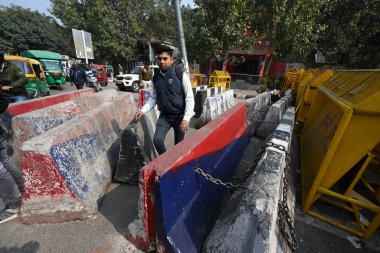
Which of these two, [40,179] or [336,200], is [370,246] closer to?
[336,200]

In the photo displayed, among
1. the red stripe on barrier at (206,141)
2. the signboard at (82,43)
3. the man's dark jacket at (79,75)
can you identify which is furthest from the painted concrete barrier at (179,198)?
the man's dark jacket at (79,75)

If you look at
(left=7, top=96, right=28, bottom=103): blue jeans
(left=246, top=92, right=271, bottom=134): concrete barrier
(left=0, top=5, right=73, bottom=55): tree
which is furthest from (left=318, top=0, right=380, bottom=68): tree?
(left=0, top=5, right=73, bottom=55): tree

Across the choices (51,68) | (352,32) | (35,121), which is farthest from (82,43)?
(352,32)

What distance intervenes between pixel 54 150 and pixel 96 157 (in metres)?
0.71

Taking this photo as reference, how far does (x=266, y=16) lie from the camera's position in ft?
44.8

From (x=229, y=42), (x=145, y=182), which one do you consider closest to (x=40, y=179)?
(x=145, y=182)

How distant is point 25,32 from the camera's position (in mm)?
34344

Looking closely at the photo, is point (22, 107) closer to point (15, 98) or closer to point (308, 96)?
point (15, 98)

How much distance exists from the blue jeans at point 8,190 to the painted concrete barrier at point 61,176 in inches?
10.0

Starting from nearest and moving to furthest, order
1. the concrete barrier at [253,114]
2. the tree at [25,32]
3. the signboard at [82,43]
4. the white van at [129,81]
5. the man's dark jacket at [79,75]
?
1. the concrete barrier at [253,114]
2. the signboard at [82,43]
3. the man's dark jacket at [79,75]
4. the white van at [129,81]
5. the tree at [25,32]

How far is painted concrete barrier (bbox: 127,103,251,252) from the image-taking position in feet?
5.25

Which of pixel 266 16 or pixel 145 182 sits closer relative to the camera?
pixel 145 182

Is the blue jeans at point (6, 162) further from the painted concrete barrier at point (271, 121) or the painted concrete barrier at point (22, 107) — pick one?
the painted concrete barrier at point (271, 121)

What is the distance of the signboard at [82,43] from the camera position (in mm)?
8903
